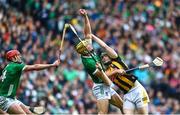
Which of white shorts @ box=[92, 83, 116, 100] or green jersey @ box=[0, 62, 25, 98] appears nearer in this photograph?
green jersey @ box=[0, 62, 25, 98]

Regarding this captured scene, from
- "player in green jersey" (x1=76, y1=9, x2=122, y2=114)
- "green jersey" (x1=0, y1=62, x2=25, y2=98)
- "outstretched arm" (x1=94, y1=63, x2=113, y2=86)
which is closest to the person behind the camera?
"green jersey" (x1=0, y1=62, x2=25, y2=98)

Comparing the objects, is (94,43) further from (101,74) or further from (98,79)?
(101,74)

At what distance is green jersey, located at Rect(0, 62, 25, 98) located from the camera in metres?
19.6

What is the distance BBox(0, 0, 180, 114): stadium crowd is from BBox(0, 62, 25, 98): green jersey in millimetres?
5611

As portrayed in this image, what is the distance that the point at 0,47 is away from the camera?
26344mm

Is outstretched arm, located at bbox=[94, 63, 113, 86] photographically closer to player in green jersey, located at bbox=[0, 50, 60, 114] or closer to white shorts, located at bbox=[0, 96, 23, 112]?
player in green jersey, located at bbox=[0, 50, 60, 114]

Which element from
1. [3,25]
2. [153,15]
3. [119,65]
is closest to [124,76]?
[119,65]

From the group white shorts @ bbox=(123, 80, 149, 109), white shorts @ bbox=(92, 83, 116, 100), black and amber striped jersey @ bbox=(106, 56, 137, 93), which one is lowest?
white shorts @ bbox=(123, 80, 149, 109)

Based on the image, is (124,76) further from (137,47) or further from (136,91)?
(137,47)

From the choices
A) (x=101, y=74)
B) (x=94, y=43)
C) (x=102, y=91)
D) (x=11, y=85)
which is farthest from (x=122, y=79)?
(x=94, y=43)

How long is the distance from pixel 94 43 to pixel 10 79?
10.5 m

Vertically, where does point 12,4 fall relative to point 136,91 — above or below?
above

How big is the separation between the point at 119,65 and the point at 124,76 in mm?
277

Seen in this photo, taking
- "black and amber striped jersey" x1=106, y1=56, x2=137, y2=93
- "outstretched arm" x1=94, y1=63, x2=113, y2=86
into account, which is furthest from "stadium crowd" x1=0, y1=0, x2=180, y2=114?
"outstretched arm" x1=94, y1=63, x2=113, y2=86
